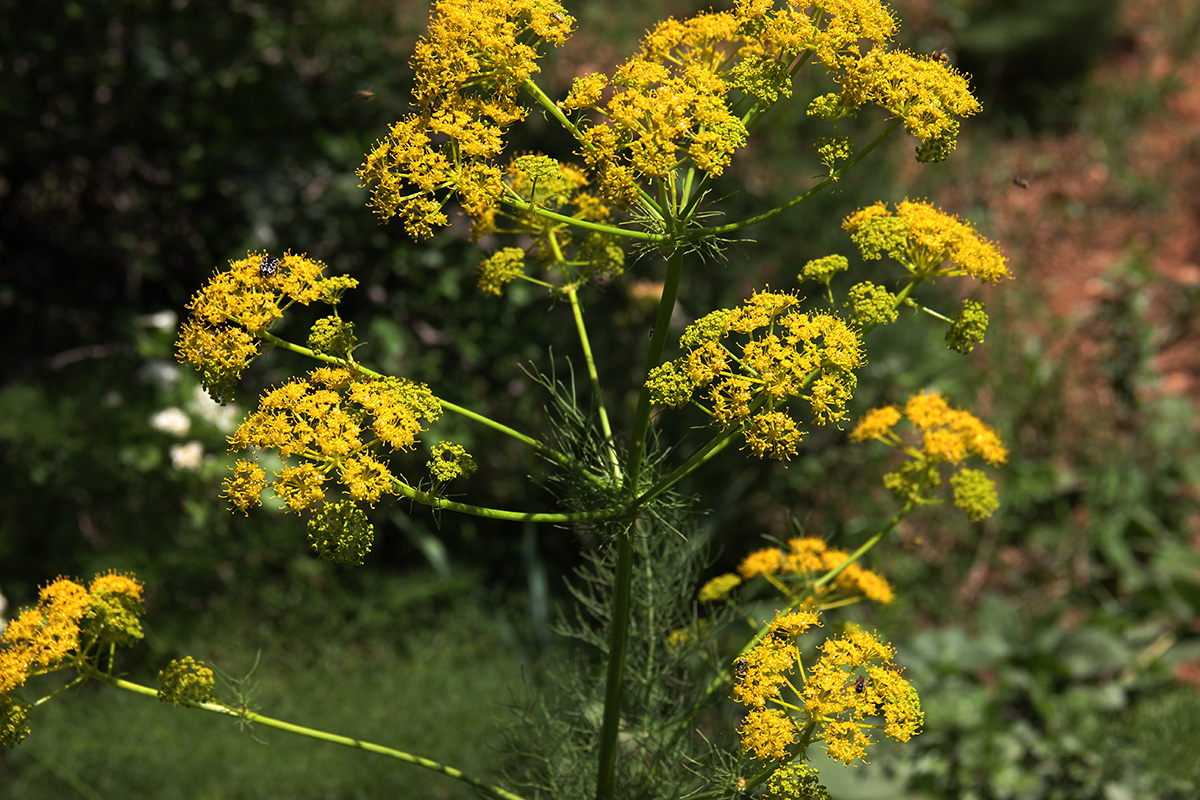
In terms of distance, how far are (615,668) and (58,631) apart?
1169mm

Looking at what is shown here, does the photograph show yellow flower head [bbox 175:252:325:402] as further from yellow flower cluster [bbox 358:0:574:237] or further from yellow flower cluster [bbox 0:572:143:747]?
yellow flower cluster [bbox 0:572:143:747]

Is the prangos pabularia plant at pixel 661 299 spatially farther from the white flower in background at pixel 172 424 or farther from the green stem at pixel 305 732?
the white flower in background at pixel 172 424

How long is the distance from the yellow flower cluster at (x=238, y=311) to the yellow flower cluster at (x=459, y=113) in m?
0.21

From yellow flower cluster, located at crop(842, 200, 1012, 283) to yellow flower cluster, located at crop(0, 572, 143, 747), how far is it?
177cm

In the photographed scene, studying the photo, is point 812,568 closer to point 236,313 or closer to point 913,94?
point 913,94

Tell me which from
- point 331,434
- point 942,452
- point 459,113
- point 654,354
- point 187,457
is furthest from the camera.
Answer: point 187,457

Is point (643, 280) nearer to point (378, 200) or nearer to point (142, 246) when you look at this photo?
point (142, 246)

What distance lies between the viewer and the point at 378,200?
183cm

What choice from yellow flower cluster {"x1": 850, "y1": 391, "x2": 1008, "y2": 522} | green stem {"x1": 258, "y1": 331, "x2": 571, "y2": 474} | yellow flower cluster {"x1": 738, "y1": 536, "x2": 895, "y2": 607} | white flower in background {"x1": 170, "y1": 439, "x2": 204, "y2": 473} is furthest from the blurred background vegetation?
green stem {"x1": 258, "y1": 331, "x2": 571, "y2": 474}

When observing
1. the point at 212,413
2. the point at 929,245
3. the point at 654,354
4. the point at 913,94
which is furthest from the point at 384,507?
the point at 913,94

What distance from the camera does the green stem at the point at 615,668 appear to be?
82.6 inches

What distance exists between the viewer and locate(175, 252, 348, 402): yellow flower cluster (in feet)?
5.83

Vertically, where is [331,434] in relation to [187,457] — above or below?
below

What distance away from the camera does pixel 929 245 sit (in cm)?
202
